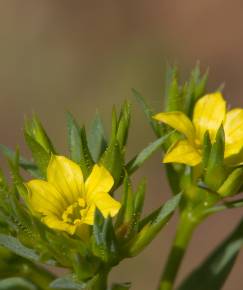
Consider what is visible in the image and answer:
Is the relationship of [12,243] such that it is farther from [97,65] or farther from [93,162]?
[97,65]

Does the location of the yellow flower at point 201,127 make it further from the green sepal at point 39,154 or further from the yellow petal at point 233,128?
the green sepal at point 39,154

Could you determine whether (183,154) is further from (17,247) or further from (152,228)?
(17,247)

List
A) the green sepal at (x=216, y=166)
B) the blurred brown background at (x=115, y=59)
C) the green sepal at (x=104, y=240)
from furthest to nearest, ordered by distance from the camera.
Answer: the blurred brown background at (x=115, y=59)
the green sepal at (x=216, y=166)
the green sepal at (x=104, y=240)

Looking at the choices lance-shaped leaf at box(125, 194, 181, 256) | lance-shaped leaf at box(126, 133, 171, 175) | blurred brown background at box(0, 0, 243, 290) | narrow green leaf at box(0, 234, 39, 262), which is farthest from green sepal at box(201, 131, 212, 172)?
blurred brown background at box(0, 0, 243, 290)

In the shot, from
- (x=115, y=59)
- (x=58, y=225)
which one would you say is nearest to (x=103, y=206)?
(x=58, y=225)

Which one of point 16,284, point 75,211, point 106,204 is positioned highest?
point 106,204

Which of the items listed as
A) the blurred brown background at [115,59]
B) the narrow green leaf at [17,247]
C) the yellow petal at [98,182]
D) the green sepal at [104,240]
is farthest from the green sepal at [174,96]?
the blurred brown background at [115,59]
